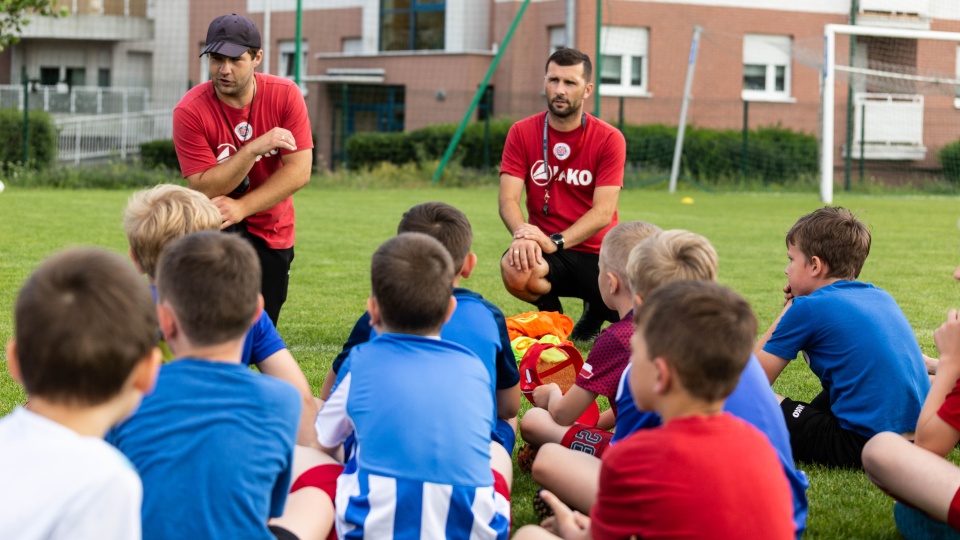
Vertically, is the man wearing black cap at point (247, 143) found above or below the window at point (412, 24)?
below

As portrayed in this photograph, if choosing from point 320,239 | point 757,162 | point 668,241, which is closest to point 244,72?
point 668,241

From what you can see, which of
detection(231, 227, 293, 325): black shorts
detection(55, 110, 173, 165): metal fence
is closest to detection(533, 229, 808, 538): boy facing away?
detection(231, 227, 293, 325): black shorts

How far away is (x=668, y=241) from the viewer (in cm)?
345

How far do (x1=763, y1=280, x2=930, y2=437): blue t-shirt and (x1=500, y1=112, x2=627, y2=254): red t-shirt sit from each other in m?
3.00

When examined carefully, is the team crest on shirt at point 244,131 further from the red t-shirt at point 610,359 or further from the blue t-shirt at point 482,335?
the red t-shirt at point 610,359

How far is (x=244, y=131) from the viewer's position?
6.12m

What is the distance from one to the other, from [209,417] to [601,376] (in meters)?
1.52

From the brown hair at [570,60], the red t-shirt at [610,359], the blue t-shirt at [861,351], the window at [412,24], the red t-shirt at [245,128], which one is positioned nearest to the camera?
the red t-shirt at [610,359]

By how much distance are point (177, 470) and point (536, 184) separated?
16.5 ft

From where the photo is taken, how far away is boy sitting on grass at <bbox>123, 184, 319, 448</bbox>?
3795 mm

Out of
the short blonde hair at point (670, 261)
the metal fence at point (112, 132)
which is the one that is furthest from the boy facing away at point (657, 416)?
the metal fence at point (112, 132)

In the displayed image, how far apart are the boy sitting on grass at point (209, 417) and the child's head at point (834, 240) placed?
2387mm

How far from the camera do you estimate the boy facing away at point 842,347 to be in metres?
4.11

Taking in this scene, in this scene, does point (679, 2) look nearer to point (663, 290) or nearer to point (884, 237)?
point (884, 237)
